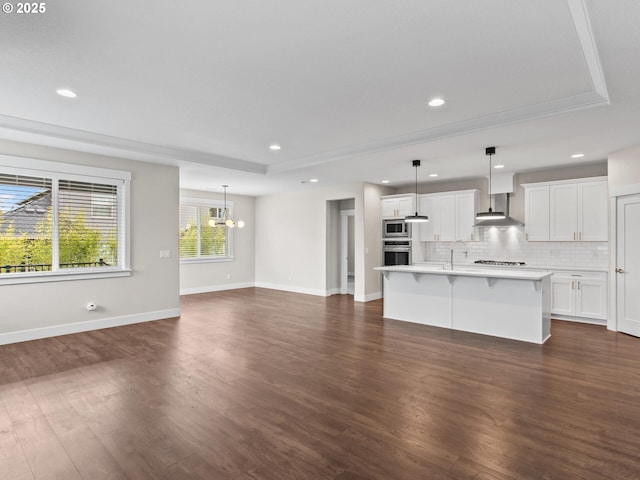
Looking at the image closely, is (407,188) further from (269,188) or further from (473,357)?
(473,357)

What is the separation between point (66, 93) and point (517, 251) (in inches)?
299

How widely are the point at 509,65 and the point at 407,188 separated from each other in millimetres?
6001

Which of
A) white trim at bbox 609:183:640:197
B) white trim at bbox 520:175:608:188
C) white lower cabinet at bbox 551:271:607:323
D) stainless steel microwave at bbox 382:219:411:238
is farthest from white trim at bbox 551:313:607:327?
stainless steel microwave at bbox 382:219:411:238

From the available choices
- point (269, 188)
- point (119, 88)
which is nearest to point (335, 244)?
point (269, 188)

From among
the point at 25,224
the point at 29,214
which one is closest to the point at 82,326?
the point at 25,224

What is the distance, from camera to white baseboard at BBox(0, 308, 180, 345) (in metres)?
4.77

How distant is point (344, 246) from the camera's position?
9.32 m

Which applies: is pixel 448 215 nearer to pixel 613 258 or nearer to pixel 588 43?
pixel 613 258

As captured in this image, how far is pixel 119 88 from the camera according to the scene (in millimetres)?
3365

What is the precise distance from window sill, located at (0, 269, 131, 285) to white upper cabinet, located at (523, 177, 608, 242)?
728 centimetres

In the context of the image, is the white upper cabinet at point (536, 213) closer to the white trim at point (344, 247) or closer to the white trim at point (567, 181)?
the white trim at point (567, 181)

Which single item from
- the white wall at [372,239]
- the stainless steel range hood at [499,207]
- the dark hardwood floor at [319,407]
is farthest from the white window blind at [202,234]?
the stainless steel range hood at [499,207]

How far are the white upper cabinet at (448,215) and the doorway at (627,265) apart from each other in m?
2.45

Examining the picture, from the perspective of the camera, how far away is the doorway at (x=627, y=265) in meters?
5.14
